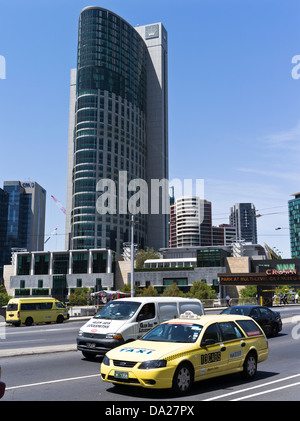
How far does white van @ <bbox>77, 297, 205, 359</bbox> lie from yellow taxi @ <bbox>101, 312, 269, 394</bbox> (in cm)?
284

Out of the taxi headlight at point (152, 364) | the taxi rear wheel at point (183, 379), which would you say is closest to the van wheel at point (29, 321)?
the taxi rear wheel at point (183, 379)

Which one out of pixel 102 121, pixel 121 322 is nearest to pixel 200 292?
pixel 121 322

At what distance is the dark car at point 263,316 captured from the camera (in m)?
19.9

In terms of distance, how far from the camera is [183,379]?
8.55 m

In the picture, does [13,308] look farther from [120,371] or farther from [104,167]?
[104,167]

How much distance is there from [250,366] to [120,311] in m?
4.64

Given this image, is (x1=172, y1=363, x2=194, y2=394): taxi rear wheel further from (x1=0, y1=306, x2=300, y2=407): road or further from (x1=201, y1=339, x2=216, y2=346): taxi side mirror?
(x1=201, y1=339, x2=216, y2=346): taxi side mirror

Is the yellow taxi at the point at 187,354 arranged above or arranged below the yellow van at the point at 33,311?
above

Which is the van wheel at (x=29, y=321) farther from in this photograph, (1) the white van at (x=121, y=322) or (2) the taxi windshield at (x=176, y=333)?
(2) the taxi windshield at (x=176, y=333)

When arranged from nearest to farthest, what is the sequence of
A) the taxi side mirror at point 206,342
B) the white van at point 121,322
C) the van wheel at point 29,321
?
the taxi side mirror at point 206,342 → the white van at point 121,322 → the van wheel at point 29,321

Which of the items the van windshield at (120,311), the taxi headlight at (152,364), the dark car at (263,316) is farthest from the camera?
the dark car at (263,316)

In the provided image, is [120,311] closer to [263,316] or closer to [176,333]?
[176,333]

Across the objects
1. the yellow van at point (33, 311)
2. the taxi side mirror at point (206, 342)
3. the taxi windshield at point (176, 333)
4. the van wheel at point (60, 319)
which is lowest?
the van wheel at point (60, 319)

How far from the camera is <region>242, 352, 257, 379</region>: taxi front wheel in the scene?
1030 cm
